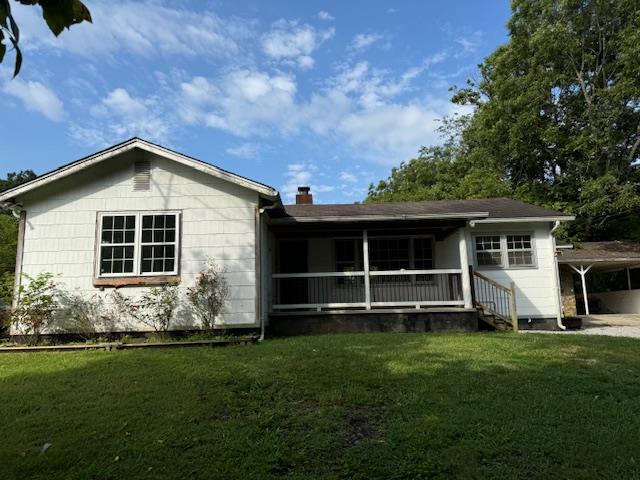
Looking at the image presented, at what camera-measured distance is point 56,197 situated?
10.8 m

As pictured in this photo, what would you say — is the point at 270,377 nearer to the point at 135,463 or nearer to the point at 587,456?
the point at 135,463

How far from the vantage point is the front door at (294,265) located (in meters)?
13.5

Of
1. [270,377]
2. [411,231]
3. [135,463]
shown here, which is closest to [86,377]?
[270,377]

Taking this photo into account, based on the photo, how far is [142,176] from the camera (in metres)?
10.9

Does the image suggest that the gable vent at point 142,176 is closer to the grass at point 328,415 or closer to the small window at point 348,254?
the grass at point 328,415

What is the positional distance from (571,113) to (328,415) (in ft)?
83.7

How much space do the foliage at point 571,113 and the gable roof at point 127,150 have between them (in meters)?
17.9

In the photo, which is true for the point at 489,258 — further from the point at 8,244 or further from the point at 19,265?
the point at 8,244

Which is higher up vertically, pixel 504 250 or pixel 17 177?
pixel 17 177

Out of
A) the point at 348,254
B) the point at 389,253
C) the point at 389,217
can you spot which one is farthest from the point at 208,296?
the point at 389,253

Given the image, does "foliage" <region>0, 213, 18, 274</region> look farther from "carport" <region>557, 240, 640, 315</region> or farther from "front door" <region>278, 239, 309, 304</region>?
"carport" <region>557, 240, 640, 315</region>

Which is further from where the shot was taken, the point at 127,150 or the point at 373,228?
the point at 373,228

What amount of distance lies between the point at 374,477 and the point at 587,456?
1.79 m

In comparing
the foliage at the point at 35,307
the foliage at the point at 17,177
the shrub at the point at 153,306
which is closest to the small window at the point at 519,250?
the shrub at the point at 153,306
